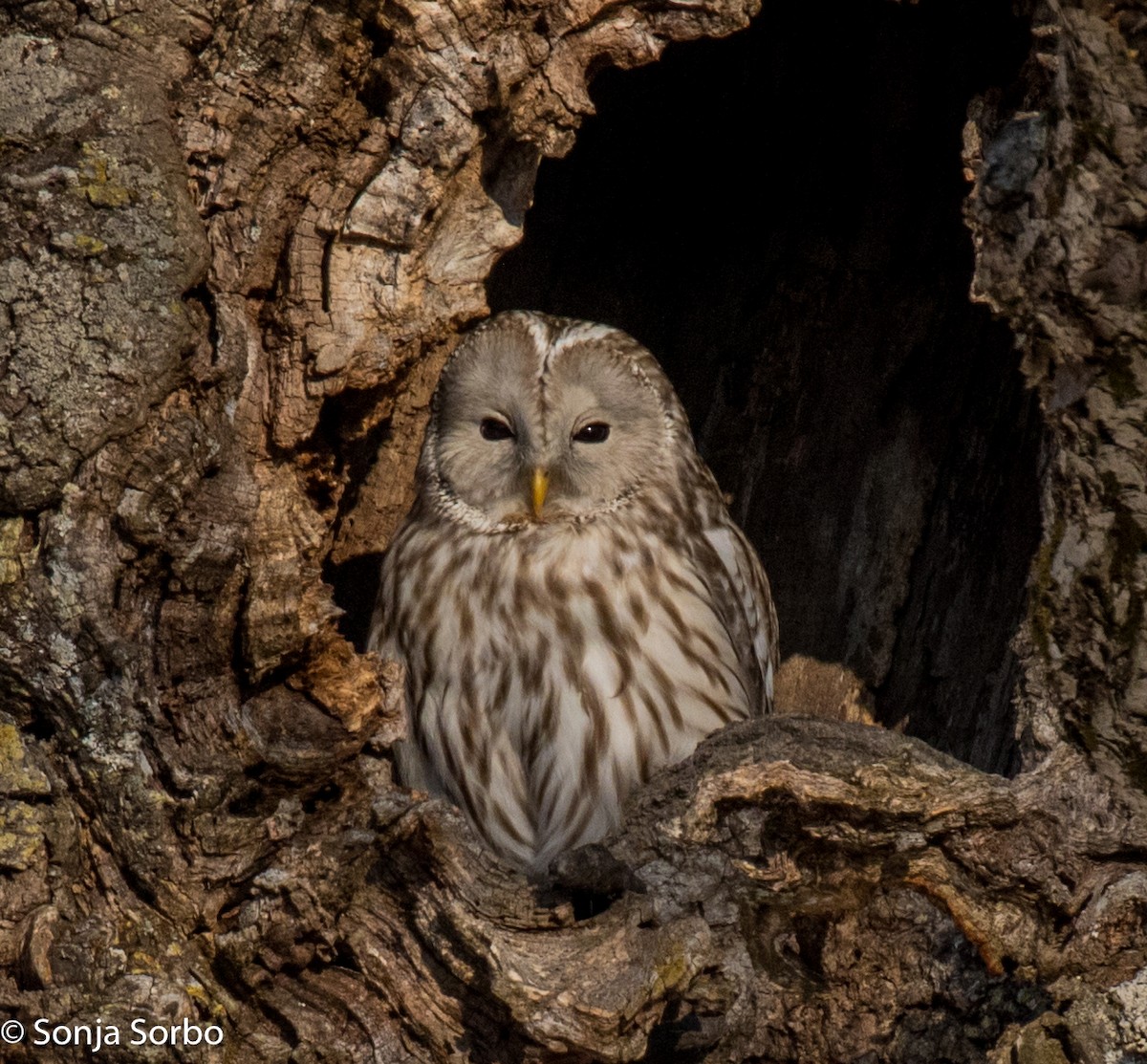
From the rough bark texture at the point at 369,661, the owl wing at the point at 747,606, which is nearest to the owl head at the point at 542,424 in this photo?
the owl wing at the point at 747,606

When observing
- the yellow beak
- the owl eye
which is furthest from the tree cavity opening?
the yellow beak

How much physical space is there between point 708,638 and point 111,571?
6.05 feet

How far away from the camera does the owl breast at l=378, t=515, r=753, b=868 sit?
399 centimetres

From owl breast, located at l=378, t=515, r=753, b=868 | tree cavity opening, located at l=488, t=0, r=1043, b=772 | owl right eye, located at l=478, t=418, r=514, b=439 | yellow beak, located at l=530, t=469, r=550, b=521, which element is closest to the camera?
owl breast, located at l=378, t=515, r=753, b=868

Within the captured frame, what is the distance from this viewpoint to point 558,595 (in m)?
4.09

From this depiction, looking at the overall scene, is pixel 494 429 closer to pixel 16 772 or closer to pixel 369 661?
pixel 369 661

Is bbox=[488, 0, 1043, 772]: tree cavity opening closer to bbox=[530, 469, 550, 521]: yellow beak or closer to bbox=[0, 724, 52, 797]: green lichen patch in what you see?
bbox=[530, 469, 550, 521]: yellow beak

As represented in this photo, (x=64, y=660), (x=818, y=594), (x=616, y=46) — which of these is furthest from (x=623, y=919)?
(x=818, y=594)

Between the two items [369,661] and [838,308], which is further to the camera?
Result: [838,308]

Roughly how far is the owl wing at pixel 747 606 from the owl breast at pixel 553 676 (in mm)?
88

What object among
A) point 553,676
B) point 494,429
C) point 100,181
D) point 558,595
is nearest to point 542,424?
point 494,429

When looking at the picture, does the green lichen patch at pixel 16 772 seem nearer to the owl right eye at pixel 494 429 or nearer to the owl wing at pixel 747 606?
the owl right eye at pixel 494 429

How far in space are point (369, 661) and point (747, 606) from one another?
4.78ft

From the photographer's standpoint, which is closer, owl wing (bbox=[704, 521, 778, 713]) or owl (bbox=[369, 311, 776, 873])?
owl (bbox=[369, 311, 776, 873])
